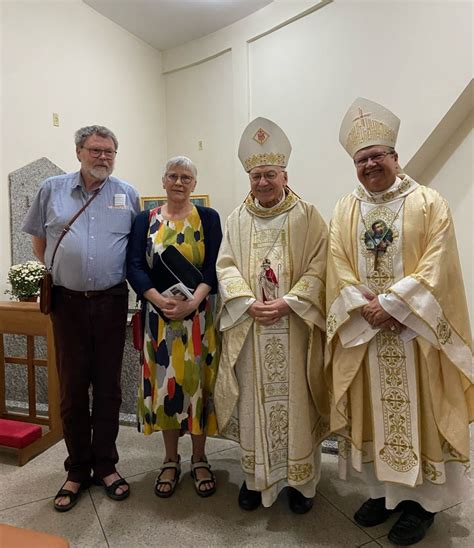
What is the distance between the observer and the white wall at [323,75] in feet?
11.7

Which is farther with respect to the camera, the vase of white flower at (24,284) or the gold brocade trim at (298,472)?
the vase of white flower at (24,284)

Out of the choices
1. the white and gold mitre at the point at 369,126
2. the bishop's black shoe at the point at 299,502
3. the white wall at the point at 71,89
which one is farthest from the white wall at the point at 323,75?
the bishop's black shoe at the point at 299,502

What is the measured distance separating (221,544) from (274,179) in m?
1.48

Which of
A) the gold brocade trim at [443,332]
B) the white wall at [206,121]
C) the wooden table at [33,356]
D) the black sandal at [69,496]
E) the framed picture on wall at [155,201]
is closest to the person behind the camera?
the gold brocade trim at [443,332]

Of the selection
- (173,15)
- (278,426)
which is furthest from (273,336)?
(173,15)

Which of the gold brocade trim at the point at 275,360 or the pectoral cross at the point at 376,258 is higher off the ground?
the pectoral cross at the point at 376,258

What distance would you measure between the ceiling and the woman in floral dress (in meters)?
3.74

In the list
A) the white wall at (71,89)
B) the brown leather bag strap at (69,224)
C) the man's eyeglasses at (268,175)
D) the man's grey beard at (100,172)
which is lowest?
the brown leather bag strap at (69,224)

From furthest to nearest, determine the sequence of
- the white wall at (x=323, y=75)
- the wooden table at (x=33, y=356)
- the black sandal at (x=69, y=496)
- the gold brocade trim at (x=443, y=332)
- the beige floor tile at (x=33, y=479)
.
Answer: the white wall at (x=323, y=75)
the wooden table at (x=33, y=356)
the beige floor tile at (x=33, y=479)
the black sandal at (x=69, y=496)
the gold brocade trim at (x=443, y=332)

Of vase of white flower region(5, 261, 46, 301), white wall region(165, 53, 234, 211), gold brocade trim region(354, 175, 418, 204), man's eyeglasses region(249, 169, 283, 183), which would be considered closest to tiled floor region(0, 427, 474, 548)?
vase of white flower region(5, 261, 46, 301)

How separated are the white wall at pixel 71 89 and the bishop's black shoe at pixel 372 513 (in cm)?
307

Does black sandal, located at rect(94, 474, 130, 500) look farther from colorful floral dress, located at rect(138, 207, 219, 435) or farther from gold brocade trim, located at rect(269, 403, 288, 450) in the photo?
gold brocade trim, located at rect(269, 403, 288, 450)

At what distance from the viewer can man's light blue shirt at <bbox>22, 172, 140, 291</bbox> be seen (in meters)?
1.91

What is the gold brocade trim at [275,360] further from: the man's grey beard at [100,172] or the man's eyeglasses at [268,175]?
the man's grey beard at [100,172]
